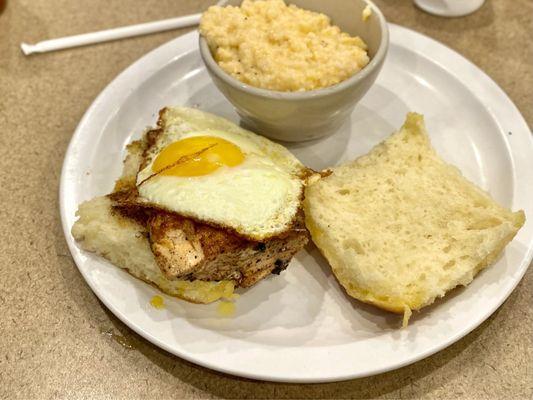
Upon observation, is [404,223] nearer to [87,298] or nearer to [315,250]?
[315,250]

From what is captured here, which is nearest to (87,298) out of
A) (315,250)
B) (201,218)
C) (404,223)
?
(201,218)

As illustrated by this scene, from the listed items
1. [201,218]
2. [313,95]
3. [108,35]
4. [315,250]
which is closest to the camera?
[201,218]

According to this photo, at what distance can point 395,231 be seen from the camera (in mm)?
1814

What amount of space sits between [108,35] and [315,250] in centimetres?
165

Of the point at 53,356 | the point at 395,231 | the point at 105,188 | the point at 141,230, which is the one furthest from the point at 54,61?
the point at 395,231

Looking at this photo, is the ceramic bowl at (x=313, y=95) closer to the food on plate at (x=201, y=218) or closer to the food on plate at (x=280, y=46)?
the food on plate at (x=280, y=46)

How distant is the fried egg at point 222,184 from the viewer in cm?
165

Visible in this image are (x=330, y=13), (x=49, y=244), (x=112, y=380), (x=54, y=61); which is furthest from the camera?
(x=54, y=61)

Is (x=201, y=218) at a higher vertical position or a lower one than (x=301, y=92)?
lower

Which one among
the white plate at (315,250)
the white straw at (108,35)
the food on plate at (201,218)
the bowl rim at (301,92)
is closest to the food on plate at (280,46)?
the bowl rim at (301,92)

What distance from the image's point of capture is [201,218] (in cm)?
164

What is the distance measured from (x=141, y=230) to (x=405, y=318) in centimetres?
91

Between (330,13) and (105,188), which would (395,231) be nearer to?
(330,13)

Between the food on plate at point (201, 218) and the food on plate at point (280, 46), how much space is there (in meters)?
0.27
